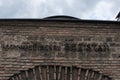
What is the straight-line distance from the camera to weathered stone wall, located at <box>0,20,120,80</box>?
26.4ft

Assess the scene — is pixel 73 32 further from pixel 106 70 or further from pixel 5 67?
pixel 5 67

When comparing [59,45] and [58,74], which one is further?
[59,45]

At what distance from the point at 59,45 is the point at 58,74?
33.6 inches

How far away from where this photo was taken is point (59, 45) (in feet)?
27.0

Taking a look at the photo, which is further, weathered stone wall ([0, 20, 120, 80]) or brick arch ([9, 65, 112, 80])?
weathered stone wall ([0, 20, 120, 80])

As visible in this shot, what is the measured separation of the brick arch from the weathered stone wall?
0.13 metres

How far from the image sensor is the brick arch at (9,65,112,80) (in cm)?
782

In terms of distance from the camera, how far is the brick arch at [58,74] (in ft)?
25.7

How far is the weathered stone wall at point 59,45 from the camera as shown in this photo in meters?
8.05

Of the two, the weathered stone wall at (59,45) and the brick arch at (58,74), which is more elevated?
the weathered stone wall at (59,45)

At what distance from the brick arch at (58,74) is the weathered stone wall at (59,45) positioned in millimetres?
128

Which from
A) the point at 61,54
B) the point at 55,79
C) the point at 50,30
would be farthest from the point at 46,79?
the point at 50,30

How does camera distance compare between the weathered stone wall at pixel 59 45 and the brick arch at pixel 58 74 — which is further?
the weathered stone wall at pixel 59 45

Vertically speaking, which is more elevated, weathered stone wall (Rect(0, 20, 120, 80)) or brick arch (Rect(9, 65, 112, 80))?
weathered stone wall (Rect(0, 20, 120, 80))
